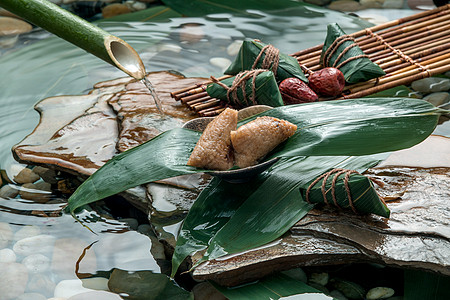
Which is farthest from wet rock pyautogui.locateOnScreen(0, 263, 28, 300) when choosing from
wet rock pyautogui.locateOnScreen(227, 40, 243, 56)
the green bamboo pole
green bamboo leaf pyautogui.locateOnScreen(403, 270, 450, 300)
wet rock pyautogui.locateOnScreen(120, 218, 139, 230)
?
wet rock pyautogui.locateOnScreen(227, 40, 243, 56)

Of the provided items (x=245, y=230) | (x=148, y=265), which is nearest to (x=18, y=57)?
(x=148, y=265)

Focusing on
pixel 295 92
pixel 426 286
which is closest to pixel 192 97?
pixel 295 92

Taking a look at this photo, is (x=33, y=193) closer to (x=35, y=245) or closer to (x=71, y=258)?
(x=35, y=245)

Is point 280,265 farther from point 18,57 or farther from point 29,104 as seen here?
point 18,57

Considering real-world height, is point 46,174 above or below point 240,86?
below

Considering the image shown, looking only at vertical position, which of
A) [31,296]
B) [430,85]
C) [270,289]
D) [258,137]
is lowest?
[31,296]

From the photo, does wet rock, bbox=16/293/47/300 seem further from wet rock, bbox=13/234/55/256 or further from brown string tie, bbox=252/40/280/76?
brown string tie, bbox=252/40/280/76
